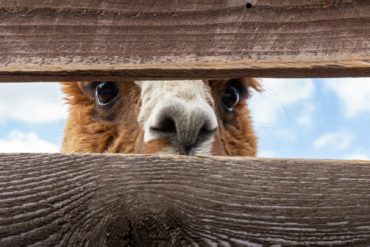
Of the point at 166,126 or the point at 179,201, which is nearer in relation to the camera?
the point at 179,201

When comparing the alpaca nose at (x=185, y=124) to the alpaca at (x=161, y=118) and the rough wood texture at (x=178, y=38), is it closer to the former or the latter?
the alpaca at (x=161, y=118)

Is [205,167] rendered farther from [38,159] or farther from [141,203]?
[38,159]

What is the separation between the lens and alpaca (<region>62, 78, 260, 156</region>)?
3.44m

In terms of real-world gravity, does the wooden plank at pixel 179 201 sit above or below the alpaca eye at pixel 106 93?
below

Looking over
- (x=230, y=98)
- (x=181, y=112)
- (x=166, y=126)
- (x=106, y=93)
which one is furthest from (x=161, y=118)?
(x=230, y=98)

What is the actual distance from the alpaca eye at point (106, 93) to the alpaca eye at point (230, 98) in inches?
32.4

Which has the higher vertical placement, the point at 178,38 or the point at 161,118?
the point at 161,118

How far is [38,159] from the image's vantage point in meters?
1.64

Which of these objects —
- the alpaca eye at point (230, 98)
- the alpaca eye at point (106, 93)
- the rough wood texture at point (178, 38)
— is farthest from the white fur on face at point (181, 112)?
the rough wood texture at point (178, 38)

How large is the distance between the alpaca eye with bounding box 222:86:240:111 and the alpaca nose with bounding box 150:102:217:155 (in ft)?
4.90

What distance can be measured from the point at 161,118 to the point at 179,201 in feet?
6.29

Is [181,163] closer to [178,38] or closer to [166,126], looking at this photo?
[178,38]

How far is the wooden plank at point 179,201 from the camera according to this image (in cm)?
156

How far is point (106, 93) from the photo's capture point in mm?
4797
